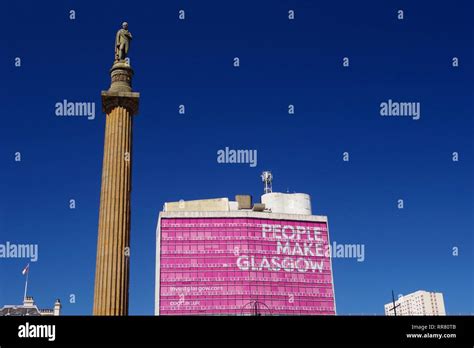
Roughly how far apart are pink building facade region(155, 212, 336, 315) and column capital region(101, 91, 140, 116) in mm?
108912

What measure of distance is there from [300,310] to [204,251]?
27.7 metres

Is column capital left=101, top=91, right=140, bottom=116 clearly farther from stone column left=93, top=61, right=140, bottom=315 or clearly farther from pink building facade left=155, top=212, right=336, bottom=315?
pink building facade left=155, top=212, right=336, bottom=315

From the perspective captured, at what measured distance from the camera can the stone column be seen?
24.8 metres

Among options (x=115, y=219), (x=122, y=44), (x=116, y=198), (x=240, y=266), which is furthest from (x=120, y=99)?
(x=240, y=266)

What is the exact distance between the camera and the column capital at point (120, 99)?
27.9m

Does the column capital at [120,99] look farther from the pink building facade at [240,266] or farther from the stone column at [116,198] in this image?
the pink building facade at [240,266]

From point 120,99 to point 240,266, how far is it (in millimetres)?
114239

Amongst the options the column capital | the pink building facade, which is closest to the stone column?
the column capital

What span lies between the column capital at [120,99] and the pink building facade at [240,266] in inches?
4288

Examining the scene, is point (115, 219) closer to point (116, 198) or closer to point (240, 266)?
point (116, 198)

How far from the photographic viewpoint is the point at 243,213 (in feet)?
474
